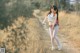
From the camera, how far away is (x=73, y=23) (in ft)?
13.3

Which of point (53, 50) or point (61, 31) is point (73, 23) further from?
point (53, 50)

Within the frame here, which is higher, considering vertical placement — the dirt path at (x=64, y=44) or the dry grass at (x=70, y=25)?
the dry grass at (x=70, y=25)

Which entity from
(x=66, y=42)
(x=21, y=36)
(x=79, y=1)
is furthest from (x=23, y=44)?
(x=79, y=1)

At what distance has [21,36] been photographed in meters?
4.07

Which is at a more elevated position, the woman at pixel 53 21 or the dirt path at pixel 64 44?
the woman at pixel 53 21

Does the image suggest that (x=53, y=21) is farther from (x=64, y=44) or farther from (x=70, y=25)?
(x=64, y=44)

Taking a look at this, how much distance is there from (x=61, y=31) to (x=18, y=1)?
2.66 ft

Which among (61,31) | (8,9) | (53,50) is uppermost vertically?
(8,9)

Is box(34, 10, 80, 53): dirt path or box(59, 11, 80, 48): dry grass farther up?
box(59, 11, 80, 48): dry grass

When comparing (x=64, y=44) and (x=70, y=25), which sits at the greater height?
(x=70, y=25)

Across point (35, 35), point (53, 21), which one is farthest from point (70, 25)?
point (35, 35)

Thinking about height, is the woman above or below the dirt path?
above

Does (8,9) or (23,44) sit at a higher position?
(8,9)

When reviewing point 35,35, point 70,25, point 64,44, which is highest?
point 70,25
